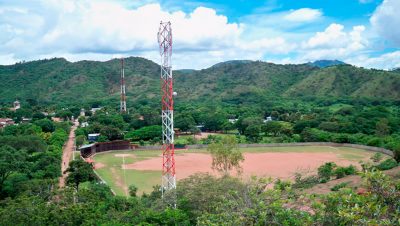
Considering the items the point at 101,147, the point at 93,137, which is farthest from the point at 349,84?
the point at 101,147

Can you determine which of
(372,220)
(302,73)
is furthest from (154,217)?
(302,73)

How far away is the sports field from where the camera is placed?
32.7 metres

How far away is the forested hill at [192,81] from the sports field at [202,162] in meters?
59.2

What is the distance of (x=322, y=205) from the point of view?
7309 mm

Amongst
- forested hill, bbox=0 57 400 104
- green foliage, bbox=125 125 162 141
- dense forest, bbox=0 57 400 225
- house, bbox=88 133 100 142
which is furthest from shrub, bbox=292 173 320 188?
forested hill, bbox=0 57 400 104

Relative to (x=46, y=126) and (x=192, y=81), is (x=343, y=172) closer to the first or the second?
(x=46, y=126)

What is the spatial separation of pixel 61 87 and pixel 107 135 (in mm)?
81995

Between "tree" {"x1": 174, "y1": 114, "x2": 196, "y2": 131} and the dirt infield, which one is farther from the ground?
"tree" {"x1": 174, "y1": 114, "x2": 196, "y2": 131}

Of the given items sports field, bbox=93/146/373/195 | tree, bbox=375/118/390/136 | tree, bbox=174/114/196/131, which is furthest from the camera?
tree, bbox=174/114/196/131

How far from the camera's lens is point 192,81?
469 feet

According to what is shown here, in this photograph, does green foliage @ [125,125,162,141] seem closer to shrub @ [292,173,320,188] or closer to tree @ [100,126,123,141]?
tree @ [100,126,123,141]

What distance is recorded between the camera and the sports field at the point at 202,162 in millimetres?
32656

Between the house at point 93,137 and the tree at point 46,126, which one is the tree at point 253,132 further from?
the tree at point 46,126

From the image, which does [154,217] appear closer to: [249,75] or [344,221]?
[344,221]
